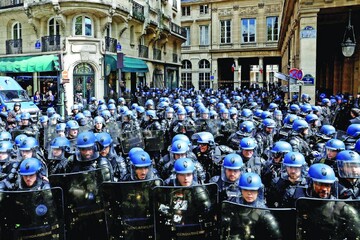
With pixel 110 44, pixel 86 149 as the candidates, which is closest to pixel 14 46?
pixel 110 44

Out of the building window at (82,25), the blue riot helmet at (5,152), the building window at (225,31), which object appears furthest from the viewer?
the building window at (225,31)

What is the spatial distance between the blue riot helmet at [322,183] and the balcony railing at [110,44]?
20217mm

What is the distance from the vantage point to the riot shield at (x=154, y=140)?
8.61 m

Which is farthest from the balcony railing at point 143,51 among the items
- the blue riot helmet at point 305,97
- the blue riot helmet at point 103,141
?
the blue riot helmet at point 103,141

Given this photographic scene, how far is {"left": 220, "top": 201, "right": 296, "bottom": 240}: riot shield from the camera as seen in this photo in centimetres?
343

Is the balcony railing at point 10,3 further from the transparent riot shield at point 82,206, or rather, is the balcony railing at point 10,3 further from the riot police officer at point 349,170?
the riot police officer at point 349,170

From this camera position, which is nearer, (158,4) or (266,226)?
(266,226)

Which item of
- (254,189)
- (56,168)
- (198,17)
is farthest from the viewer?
(198,17)

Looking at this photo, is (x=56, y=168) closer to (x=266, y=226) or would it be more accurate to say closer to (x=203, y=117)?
(x=266, y=226)

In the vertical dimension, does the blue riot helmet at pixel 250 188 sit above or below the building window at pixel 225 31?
below

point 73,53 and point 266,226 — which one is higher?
point 73,53

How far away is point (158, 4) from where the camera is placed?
1196 inches

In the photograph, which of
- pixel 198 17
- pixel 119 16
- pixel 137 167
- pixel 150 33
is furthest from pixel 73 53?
pixel 198 17

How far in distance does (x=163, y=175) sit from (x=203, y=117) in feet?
13.8
